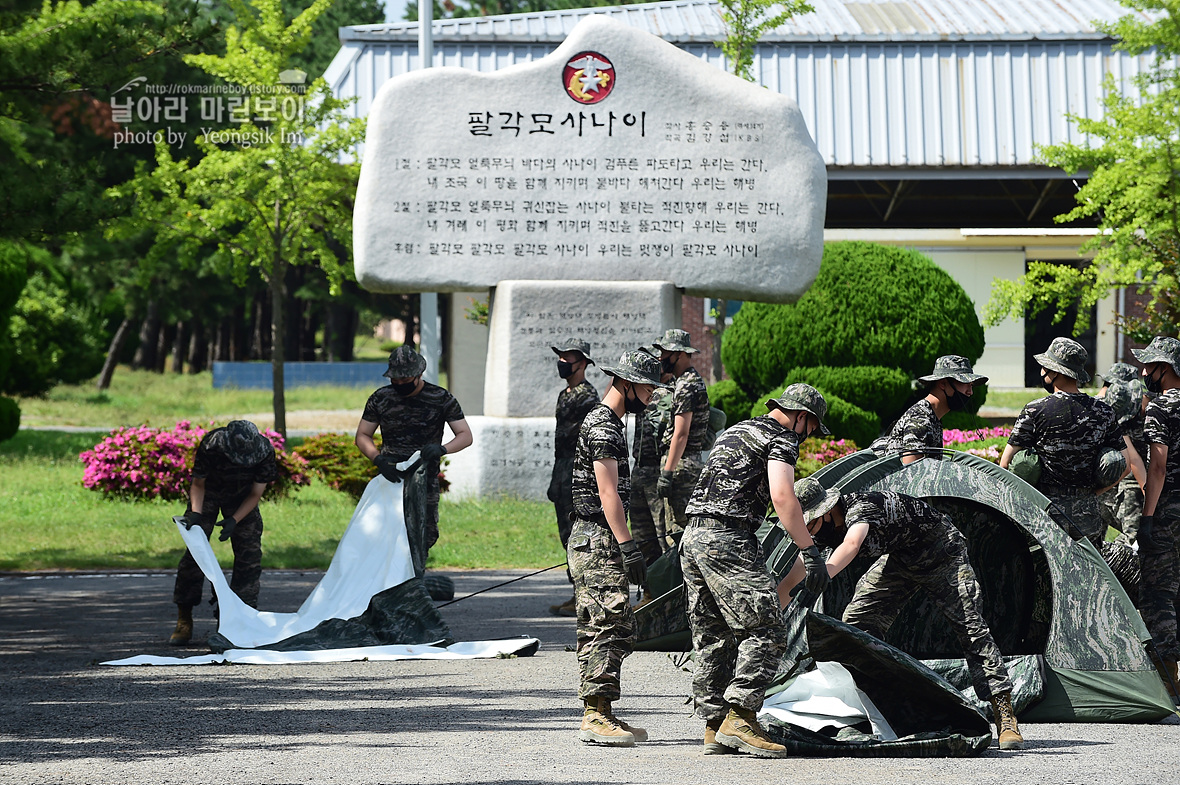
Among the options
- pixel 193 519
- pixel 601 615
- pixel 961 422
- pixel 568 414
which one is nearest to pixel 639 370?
pixel 601 615

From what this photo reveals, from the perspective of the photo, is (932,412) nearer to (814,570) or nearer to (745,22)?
(814,570)

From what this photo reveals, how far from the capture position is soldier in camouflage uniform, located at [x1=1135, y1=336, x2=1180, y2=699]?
768 centimetres

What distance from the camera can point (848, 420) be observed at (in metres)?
17.7

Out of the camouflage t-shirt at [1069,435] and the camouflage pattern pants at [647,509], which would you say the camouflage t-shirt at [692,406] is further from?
the camouflage t-shirt at [1069,435]

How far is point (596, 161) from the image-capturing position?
16.4 m

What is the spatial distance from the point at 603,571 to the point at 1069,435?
3170mm

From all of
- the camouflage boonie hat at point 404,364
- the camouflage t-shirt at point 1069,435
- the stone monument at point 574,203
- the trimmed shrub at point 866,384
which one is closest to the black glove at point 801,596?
the camouflage t-shirt at point 1069,435

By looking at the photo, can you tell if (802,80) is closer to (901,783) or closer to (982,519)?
(982,519)

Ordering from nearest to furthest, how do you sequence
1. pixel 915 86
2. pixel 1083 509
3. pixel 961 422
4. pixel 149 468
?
pixel 1083 509 < pixel 149 468 < pixel 961 422 < pixel 915 86

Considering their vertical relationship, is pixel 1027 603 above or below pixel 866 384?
below

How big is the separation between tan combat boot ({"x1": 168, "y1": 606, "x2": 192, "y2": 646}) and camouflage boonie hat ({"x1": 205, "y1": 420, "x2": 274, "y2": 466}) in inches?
41.7

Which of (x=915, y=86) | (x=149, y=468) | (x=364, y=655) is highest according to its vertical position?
(x=915, y=86)

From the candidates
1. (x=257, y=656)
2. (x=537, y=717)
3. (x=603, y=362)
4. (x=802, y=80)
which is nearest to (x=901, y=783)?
(x=537, y=717)

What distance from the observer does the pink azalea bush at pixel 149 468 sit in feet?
53.0
